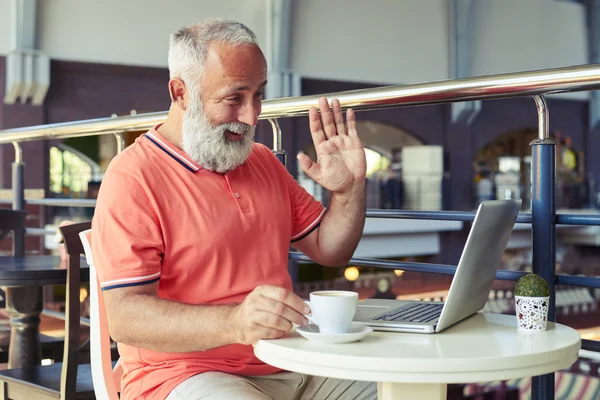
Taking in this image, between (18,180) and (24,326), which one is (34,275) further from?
(18,180)

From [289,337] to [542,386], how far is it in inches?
26.0

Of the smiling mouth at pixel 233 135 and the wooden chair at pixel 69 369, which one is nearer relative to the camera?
the smiling mouth at pixel 233 135

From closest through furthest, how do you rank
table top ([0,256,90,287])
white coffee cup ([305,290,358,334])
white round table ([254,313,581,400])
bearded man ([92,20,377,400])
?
white round table ([254,313,581,400]) → white coffee cup ([305,290,358,334]) → bearded man ([92,20,377,400]) → table top ([0,256,90,287])

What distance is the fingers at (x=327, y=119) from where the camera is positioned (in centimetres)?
163

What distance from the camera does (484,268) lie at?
1.34 metres

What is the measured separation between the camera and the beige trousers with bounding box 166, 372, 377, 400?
138 cm

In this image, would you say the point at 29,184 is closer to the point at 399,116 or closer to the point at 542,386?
the point at 399,116

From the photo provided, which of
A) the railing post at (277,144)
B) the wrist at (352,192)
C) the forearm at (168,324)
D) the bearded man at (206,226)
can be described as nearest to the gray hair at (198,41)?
the bearded man at (206,226)

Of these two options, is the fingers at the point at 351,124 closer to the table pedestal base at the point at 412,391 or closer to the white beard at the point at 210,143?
the white beard at the point at 210,143

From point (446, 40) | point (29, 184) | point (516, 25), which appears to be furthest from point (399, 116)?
point (29, 184)

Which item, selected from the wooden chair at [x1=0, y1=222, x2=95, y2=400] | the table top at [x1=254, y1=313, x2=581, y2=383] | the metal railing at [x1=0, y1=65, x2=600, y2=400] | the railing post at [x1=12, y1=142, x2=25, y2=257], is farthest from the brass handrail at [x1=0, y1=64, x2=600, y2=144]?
the railing post at [x1=12, y1=142, x2=25, y2=257]

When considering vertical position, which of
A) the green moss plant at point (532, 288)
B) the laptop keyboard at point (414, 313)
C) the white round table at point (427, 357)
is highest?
the green moss plant at point (532, 288)

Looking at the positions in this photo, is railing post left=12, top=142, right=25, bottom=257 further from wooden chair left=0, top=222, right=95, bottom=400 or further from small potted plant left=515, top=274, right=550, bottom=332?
small potted plant left=515, top=274, right=550, bottom=332

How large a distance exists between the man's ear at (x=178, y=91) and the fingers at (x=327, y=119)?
0.29 meters
